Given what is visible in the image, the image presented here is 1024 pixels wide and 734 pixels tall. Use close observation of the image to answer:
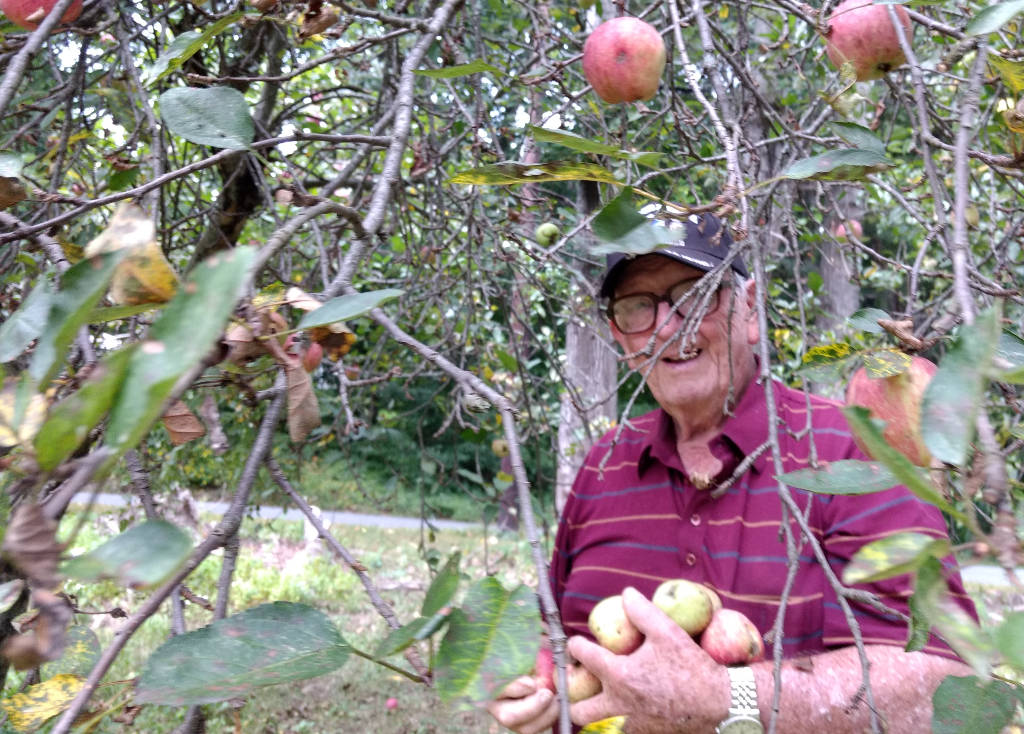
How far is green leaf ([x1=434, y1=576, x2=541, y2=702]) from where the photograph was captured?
50cm

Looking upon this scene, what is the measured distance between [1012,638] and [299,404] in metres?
0.55

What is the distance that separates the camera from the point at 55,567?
405 mm

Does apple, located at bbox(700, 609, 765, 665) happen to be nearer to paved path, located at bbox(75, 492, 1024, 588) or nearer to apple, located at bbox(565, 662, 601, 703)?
apple, located at bbox(565, 662, 601, 703)

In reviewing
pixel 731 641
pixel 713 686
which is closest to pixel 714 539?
pixel 731 641

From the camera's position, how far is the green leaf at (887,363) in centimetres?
67

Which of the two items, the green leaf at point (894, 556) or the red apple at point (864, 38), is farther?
the red apple at point (864, 38)

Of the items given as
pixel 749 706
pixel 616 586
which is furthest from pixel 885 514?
pixel 616 586

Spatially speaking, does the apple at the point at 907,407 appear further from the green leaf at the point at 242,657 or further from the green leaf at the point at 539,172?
the green leaf at the point at 242,657

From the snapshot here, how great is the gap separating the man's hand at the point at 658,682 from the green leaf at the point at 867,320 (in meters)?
0.74

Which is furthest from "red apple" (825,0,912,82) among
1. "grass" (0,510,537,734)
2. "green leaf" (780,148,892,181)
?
"grass" (0,510,537,734)

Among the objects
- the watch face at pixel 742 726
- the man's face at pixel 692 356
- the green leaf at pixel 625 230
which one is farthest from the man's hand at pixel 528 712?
the man's face at pixel 692 356

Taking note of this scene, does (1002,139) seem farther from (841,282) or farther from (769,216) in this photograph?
(841,282)

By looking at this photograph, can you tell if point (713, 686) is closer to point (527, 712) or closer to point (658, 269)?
point (527, 712)

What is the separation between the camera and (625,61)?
4.33 feet
